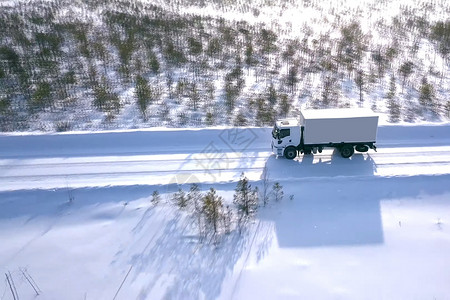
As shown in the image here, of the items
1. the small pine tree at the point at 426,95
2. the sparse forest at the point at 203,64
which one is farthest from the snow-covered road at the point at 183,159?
the small pine tree at the point at 426,95

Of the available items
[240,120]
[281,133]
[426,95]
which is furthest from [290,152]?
[426,95]

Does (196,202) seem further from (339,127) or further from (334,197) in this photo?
(339,127)

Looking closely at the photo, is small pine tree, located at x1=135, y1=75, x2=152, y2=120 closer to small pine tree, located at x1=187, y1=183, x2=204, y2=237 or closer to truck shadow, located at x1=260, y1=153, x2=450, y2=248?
small pine tree, located at x1=187, y1=183, x2=204, y2=237

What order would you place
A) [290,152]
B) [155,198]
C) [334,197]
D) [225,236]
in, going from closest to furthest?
[225,236] → [155,198] → [334,197] → [290,152]

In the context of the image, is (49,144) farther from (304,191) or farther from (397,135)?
(397,135)

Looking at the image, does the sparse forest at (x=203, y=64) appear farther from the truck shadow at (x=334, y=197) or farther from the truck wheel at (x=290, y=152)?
the truck shadow at (x=334, y=197)

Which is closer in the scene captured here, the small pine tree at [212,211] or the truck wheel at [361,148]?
the small pine tree at [212,211]

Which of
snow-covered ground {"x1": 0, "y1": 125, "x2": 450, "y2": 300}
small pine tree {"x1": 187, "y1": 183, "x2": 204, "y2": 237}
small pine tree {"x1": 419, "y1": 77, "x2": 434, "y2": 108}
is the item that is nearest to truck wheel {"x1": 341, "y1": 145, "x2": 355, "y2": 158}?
snow-covered ground {"x1": 0, "y1": 125, "x2": 450, "y2": 300}
